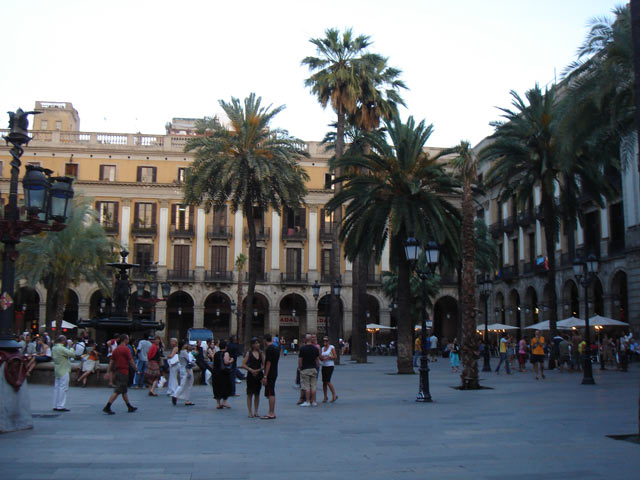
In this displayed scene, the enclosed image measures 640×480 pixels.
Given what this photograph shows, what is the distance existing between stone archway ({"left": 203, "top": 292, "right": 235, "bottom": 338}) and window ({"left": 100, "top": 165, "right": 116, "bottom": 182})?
1269 centimetres

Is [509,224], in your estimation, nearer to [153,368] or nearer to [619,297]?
[619,297]

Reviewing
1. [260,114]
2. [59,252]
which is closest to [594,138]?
[260,114]

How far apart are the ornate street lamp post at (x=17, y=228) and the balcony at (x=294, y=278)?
1793 inches

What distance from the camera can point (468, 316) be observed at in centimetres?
1897

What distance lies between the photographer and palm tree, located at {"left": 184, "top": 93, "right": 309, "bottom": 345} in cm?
3234

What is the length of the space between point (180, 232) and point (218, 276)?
479cm

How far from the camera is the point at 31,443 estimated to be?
908 centimetres

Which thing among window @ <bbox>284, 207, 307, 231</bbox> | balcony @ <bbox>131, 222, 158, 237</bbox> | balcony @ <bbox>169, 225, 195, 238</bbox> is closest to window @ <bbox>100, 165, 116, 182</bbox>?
balcony @ <bbox>131, 222, 158, 237</bbox>

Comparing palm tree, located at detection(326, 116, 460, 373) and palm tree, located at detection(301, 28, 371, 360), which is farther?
palm tree, located at detection(301, 28, 371, 360)

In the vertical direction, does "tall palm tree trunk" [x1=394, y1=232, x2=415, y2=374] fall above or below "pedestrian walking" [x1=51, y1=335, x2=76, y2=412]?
above

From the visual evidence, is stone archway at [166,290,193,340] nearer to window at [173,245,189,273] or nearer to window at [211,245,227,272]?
window at [173,245,189,273]

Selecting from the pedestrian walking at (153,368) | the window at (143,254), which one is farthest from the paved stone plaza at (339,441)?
the window at (143,254)

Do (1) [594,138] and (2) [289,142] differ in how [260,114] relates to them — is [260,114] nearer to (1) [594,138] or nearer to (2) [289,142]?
(2) [289,142]

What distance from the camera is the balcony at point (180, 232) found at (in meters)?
55.5
